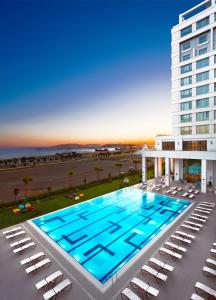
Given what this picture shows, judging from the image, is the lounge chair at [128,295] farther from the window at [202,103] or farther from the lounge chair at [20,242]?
the window at [202,103]

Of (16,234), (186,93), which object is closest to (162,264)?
(16,234)

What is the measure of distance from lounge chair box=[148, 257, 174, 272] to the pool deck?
0.36m

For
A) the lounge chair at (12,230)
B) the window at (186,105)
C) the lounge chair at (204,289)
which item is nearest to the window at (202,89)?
the window at (186,105)

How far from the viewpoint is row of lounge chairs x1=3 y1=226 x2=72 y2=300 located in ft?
26.1

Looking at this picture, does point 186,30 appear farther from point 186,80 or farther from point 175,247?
point 175,247

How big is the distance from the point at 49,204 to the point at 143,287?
1621 centimetres

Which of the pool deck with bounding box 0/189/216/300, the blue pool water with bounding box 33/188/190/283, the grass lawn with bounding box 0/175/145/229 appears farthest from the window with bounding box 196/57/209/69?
the pool deck with bounding box 0/189/216/300

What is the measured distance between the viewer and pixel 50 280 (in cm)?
846

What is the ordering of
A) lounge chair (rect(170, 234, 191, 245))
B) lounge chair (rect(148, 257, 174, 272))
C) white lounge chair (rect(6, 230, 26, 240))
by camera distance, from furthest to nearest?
1. white lounge chair (rect(6, 230, 26, 240))
2. lounge chair (rect(170, 234, 191, 245))
3. lounge chair (rect(148, 257, 174, 272))

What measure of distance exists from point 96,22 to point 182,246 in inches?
1189

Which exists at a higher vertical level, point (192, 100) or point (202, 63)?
point (202, 63)

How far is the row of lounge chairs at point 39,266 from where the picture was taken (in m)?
7.95

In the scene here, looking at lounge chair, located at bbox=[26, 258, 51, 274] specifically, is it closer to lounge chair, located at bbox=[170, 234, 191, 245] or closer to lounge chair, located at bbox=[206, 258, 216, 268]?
lounge chair, located at bbox=[170, 234, 191, 245]

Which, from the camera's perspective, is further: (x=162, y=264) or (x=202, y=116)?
(x=202, y=116)
